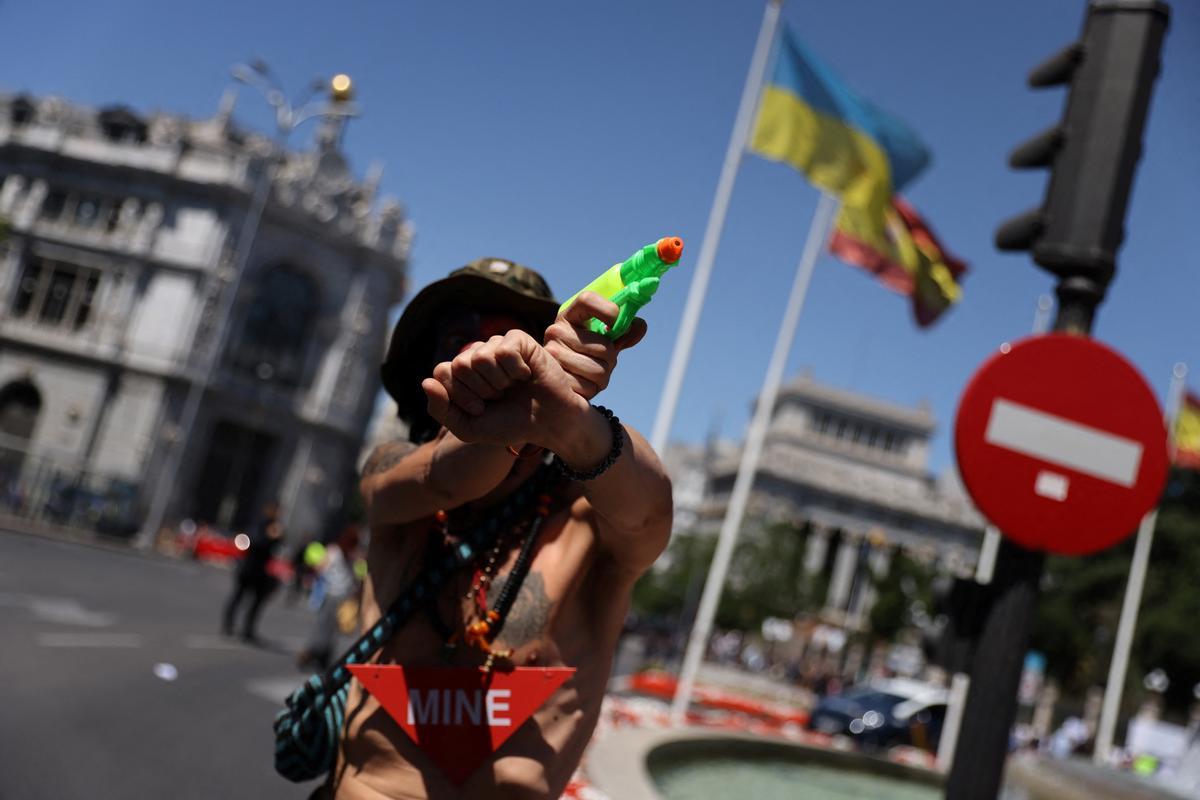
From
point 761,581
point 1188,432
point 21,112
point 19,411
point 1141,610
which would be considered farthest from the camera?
point 761,581

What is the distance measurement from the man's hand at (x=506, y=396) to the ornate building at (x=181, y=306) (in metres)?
43.5

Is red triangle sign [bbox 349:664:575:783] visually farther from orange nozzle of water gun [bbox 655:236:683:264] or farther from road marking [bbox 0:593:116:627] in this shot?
road marking [bbox 0:593:116:627]

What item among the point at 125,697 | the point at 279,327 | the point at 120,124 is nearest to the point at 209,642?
the point at 125,697

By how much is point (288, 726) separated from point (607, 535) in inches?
29.7

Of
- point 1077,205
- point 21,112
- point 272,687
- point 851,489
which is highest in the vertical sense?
point 21,112

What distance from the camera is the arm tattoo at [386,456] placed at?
226 cm

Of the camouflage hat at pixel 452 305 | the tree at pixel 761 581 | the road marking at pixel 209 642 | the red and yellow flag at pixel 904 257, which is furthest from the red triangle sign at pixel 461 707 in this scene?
the tree at pixel 761 581

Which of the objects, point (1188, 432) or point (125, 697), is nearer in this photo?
point (125, 697)

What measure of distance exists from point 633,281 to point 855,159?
41.0ft

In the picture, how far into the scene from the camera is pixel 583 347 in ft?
5.15

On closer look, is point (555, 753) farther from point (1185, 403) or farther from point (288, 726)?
point (1185, 403)

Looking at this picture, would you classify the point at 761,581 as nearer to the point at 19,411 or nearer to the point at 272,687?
the point at 19,411

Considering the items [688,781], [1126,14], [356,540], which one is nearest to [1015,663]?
[1126,14]

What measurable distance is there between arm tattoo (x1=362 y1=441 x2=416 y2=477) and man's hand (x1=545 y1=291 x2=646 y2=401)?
755mm
